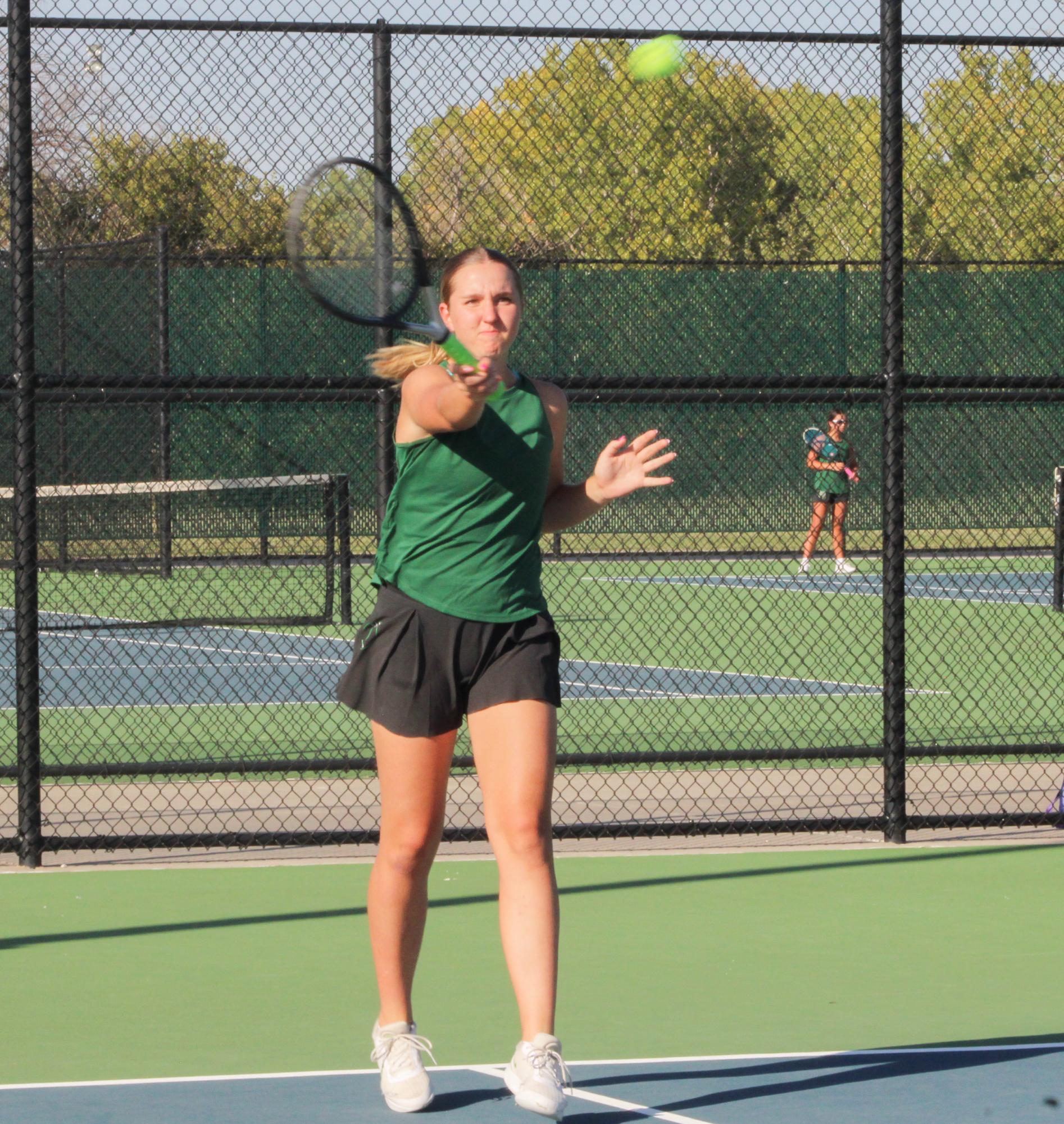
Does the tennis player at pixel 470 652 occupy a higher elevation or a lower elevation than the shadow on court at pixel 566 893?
higher

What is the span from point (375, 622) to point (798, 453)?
51.3 ft

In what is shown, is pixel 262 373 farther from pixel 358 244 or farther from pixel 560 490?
pixel 560 490

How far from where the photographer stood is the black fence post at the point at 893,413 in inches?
285

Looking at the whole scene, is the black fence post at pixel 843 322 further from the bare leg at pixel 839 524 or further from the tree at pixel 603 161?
the tree at pixel 603 161

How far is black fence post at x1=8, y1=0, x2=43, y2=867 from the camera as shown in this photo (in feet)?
22.2

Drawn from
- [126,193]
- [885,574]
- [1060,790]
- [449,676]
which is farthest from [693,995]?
[126,193]

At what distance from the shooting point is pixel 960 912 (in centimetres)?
630

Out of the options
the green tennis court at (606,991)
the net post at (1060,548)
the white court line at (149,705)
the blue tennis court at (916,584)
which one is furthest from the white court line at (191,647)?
the green tennis court at (606,991)

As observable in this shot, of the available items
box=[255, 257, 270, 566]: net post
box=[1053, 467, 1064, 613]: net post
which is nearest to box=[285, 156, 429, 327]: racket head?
box=[1053, 467, 1064, 613]: net post

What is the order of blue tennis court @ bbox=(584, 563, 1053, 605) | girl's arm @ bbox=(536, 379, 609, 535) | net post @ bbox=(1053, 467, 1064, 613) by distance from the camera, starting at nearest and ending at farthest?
girl's arm @ bbox=(536, 379, 609, 535)
net post @ bbox=(1053, 467, 1064, 613)
blue tennis court @ bbox=(584, 563, 1053, 605)

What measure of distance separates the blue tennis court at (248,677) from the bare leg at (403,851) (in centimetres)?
619

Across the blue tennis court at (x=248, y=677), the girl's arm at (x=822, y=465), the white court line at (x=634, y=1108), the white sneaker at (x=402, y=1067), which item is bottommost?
the white court line at (x=634, y=1108)

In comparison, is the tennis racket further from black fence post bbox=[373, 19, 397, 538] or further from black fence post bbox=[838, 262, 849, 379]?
black fence post bbox=[838, 262, 849, 379]

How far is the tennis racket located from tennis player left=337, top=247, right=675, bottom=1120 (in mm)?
432
